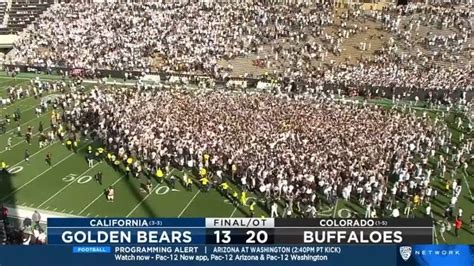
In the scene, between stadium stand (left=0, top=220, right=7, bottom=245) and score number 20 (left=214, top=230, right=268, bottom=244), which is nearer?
score number 20 (left=214, top=230, right=268, bottom=244)

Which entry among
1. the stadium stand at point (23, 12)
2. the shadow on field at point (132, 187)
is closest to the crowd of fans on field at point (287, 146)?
the shadow on field at point (132, 187)

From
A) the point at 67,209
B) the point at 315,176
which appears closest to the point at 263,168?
the point at 315,176

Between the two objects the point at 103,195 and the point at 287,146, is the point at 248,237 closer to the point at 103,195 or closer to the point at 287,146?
the point at 103,195

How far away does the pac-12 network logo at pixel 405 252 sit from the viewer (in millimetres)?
9141

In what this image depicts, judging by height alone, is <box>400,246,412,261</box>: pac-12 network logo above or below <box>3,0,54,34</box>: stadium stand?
above

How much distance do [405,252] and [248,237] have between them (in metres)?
2.49

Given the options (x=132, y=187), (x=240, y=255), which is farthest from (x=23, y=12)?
(x=240, y=255)

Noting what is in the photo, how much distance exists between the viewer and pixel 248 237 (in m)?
9.80

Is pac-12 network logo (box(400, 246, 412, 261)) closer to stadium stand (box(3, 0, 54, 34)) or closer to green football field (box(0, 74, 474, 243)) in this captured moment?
green football field (box(0, 74, 474, 243))

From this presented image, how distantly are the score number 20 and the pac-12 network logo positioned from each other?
7.08 feet

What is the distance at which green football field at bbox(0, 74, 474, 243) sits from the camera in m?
21.9

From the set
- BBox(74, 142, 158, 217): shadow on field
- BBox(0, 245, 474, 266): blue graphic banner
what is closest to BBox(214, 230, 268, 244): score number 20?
BBox(0, 245, 474, 266): blue graphic banner

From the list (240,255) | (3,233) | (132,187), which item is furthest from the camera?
(132,187)

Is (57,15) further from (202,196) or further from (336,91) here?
(202,196)
